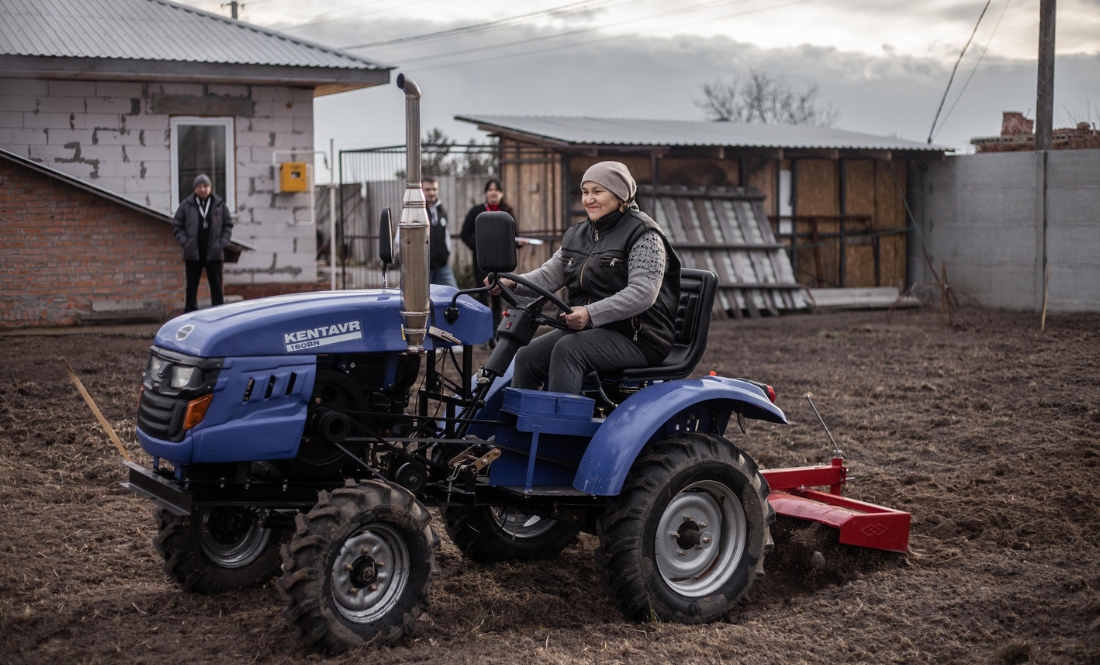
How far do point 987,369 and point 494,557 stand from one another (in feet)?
23.0

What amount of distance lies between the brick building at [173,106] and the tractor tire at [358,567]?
11.1 meters

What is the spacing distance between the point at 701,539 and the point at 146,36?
12.4m

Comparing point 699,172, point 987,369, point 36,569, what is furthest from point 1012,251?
point 36,569

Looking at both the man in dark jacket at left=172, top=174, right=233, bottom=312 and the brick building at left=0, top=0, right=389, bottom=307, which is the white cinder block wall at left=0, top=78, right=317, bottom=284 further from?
the man in dark jacket at left=172, top=174, right=233, bottom=312

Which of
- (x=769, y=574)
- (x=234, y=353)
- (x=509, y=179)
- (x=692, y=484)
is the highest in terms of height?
(x=509, y=179)

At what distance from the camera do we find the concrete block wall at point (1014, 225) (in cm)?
1620

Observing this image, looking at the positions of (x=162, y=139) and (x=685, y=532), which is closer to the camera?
(x=685, y=532)

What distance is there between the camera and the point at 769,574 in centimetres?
519

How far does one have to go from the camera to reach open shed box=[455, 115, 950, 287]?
1734 cm

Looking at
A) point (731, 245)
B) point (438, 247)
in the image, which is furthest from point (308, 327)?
point (731, 245)

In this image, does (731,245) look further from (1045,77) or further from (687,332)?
(687,332)

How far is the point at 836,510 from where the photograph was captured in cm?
526

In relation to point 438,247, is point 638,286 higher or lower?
lower

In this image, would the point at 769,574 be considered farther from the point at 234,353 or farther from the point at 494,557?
the point at 234,353
